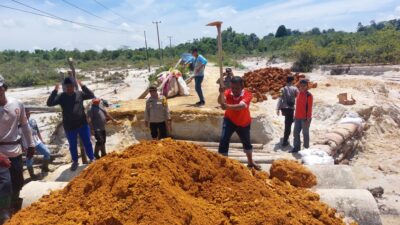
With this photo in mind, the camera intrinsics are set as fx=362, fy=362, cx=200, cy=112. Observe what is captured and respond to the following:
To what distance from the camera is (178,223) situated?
2.71 metres

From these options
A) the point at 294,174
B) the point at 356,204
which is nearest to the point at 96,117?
the point at 294,174

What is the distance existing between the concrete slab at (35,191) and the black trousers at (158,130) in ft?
7.34

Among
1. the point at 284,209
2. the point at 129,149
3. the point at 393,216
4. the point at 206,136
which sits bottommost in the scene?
the point at 393,216

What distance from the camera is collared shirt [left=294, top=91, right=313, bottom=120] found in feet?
22.1

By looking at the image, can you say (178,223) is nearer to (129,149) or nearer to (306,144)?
(129,149)

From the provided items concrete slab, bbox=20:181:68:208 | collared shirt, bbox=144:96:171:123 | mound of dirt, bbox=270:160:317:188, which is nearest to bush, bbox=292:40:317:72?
collared shirt, bbox=144:96:171:123

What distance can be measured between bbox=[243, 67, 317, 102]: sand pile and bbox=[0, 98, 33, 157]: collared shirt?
8713 millimetres

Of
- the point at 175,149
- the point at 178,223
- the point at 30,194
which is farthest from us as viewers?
the point at 30,194

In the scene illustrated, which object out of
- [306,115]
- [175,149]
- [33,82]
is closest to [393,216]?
[306,115]

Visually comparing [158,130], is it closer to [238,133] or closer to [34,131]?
[238,133]

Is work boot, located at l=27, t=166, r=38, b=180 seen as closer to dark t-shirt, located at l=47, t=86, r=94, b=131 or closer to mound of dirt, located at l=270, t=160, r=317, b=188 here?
dark t-shirt, located at l=47, t=86, r=94, b=131

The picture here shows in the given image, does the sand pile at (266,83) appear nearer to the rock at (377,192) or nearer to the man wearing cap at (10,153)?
the rock at (377,192)

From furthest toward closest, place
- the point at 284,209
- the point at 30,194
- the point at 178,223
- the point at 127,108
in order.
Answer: the point at 127,108 < the point at 30,194 < the point at 284,209 < the point at 178,223

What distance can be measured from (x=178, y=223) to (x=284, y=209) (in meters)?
1.01
